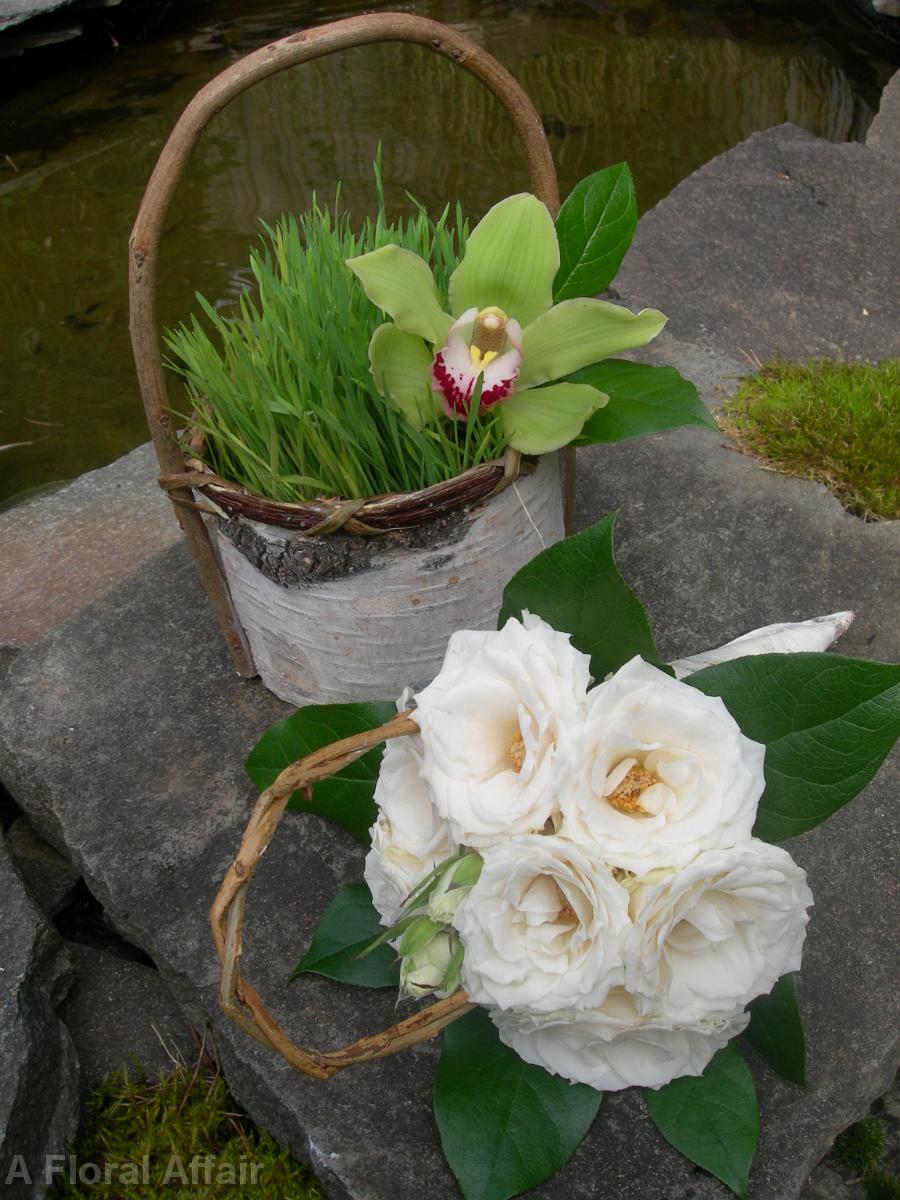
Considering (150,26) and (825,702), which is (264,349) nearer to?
(825,702)

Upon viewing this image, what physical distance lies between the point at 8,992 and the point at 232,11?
3.76 metres

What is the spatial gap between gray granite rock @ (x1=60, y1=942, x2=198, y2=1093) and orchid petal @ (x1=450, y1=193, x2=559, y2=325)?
875 mm

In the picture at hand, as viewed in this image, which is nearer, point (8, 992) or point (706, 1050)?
point (706, 1050)

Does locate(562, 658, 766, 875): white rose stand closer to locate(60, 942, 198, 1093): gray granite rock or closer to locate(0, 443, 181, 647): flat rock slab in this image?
locate(60, 942, 198, 1093): gray granite rock

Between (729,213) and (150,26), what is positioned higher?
(150,26)

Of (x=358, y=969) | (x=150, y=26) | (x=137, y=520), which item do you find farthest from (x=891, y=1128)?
(x=150, y=26)

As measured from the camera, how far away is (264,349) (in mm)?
1176

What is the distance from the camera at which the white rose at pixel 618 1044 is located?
792 mm

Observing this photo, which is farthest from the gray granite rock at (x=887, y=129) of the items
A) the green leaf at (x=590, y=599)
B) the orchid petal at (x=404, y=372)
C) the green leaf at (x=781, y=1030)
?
the green leaf at (x=781, y=1030)

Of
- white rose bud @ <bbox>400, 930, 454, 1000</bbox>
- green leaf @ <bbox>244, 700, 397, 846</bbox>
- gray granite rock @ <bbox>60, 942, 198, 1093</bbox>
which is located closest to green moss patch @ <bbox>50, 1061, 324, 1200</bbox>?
gray granite rock @ <bbox>60, 942, 198, 1093</bbox>

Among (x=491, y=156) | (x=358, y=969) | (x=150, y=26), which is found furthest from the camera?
(x=150, y=26)

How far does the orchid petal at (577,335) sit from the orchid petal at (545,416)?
0.03m

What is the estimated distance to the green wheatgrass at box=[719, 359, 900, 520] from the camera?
158 cm

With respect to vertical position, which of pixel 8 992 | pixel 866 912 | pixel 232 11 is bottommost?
pixel 866 912
